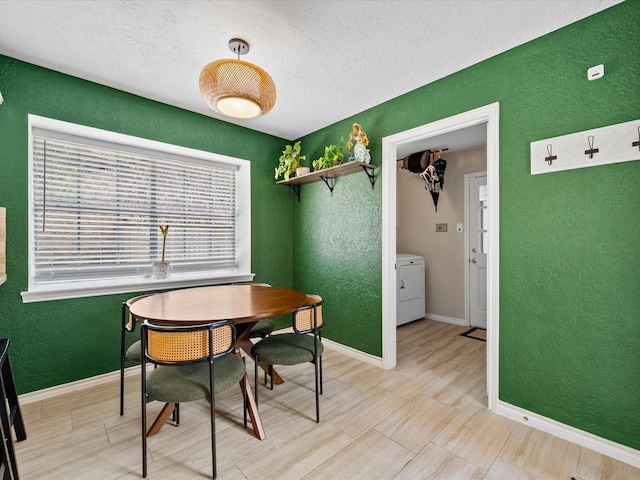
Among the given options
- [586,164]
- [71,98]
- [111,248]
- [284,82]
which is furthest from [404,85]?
A: [111,248]

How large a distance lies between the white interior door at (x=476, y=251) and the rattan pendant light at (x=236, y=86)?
3.24 metres

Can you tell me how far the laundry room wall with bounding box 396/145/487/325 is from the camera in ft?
13.6

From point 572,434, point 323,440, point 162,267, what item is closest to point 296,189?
point 162,267

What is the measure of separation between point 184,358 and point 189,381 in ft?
0.62

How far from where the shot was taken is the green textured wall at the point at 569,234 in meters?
1.58

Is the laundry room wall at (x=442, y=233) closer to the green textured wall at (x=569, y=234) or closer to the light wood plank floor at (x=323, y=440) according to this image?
the light wood plank floor at (x=323, y=440)

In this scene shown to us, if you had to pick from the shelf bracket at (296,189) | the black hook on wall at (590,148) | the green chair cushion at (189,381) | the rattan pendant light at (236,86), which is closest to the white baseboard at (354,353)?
the green chair cushion at (189,381)

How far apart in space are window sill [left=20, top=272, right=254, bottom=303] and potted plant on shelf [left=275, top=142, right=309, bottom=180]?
126 cm

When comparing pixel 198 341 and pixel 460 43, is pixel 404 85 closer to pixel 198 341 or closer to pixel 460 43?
pixel 460 43

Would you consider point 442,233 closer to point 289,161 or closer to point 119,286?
point 289,161

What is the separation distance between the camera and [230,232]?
3441mm

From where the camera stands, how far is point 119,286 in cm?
251

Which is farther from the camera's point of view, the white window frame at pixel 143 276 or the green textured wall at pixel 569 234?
the white window frame at pixel 143 276

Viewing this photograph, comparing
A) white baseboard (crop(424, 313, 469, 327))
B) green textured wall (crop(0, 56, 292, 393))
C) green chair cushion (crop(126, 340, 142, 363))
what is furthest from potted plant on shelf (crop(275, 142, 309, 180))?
white baseboard (crop(424, 313, 469, 327))
